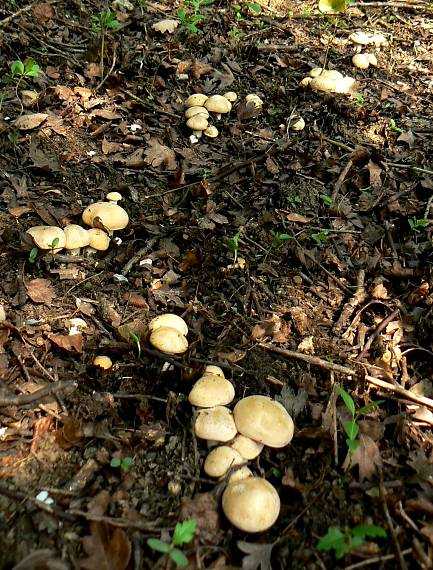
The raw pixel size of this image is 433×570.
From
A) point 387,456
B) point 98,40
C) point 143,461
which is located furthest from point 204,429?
point 98,40

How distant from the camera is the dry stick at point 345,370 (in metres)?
3.26

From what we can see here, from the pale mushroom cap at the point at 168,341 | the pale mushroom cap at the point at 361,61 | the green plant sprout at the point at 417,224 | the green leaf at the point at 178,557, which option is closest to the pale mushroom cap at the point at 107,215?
the pale mushroom cap at the point at 168,341

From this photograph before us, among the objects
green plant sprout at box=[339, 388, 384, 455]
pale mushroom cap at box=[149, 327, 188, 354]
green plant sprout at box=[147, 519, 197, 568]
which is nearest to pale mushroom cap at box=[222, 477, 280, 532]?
green plant sprout at box=[147, 519, 197, 568]

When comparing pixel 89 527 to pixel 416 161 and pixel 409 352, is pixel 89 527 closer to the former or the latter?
pixel 409 352

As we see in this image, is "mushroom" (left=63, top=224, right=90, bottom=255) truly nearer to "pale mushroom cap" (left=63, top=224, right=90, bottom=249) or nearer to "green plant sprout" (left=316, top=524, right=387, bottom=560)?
"pale mushroom cap" (left=63, top=224, right=90, bottom=249)

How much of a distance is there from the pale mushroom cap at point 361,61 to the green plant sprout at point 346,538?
19.6 feet

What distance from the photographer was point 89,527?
8.52ft

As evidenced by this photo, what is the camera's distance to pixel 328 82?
19.9 feet

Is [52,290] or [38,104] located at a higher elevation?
[38,104]

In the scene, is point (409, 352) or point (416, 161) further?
point (416, 161)

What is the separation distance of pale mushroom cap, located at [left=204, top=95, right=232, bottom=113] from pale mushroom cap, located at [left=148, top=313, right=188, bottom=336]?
2.90 metres

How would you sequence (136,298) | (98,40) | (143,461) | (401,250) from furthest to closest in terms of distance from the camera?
(98,40) → (401,250) → (136,298) → (143,461)

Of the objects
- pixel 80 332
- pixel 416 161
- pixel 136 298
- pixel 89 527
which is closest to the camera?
pixel 89 527

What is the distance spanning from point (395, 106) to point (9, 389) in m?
5.36
